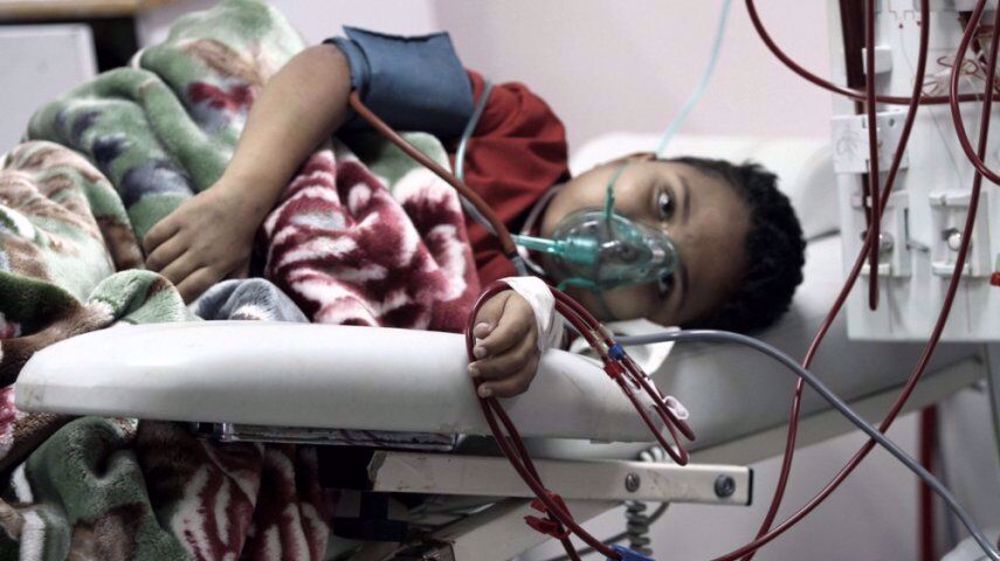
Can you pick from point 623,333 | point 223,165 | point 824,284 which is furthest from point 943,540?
point 223,165

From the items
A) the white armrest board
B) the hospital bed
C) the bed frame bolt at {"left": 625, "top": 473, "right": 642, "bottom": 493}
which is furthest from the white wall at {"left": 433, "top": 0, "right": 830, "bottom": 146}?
the white armrest board

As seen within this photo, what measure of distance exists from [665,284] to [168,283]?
0.65 meters

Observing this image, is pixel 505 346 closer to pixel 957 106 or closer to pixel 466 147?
pixel 957 106

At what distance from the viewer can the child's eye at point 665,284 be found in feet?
5.03

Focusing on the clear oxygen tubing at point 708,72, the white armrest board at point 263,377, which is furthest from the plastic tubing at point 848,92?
the clear oxygen tubing at point 708,72

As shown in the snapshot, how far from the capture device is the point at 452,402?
3.11 ft

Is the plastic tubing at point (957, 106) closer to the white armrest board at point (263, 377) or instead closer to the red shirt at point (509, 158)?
the white armrest board at point (263, 377)

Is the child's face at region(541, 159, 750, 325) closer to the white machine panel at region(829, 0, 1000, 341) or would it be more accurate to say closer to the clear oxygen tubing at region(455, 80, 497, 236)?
the clear oxygen tubing at region(455, 80, 497, 236)

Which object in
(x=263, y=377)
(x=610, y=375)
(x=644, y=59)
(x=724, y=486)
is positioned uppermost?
(x=263, y=377)

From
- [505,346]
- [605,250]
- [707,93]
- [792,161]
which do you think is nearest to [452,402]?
[505,346]

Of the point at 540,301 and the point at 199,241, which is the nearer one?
the point at 540,301

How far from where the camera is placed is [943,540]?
214cm

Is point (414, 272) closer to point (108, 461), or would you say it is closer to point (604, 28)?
point (108, 461)

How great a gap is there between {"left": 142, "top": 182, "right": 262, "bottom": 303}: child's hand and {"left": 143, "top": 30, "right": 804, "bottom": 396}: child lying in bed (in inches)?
0.6
